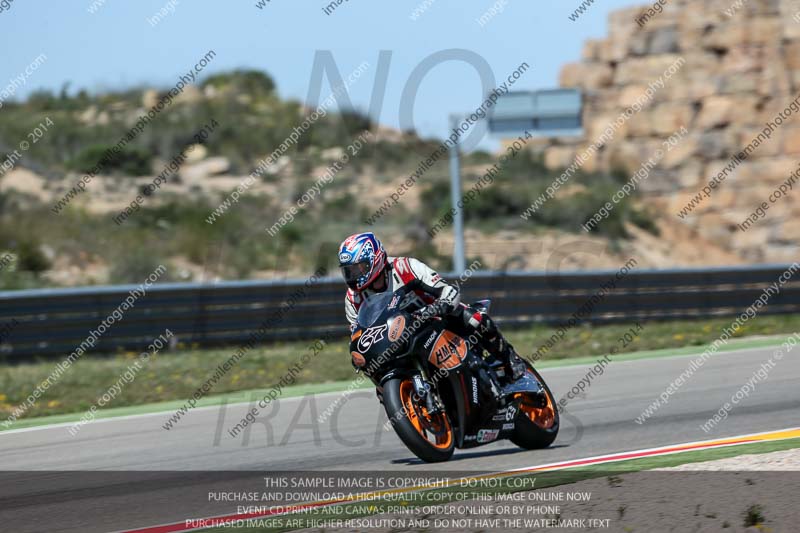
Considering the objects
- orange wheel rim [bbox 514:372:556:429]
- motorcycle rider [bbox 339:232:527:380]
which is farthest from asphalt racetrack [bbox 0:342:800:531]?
motorcycle rider [bbox 339:232:527:380]

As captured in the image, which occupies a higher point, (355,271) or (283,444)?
(355,271)

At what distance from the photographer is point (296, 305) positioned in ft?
56.3

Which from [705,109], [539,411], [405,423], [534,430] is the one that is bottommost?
[405,423]

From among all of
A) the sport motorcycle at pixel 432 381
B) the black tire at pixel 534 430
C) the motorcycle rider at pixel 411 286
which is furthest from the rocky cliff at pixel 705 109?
the motorcycle rider at pixel 411 286

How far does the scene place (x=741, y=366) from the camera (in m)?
13.1

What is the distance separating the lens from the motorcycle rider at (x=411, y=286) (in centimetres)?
764

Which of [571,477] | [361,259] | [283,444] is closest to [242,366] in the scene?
[283,444]

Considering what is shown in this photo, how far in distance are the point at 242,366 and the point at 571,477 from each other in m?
9.53

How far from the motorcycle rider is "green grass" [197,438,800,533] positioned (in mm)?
1320

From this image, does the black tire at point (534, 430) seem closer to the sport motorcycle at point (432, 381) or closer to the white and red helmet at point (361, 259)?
the sport motorcycle at point (432, 381)

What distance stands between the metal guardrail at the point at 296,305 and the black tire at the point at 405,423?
31.2 ft

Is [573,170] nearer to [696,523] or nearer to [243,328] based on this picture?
[243,328]

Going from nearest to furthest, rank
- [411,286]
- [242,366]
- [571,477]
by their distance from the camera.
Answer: [571,477]
[411,286]
[242,366]

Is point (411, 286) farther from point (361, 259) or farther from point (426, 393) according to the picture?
point (426, 393)
